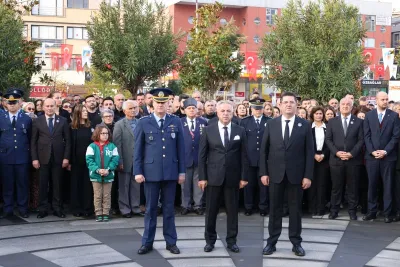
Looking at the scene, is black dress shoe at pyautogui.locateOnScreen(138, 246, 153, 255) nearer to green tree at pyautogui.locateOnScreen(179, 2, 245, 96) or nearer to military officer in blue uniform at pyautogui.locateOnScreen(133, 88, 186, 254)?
military officer in blue uniform at pyautogui.locateOnScreen(133, 88, 186, 254)

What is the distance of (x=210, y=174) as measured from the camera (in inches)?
334

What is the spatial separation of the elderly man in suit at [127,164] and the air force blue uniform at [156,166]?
2727 mm

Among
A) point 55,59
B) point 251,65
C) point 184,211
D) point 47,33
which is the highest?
point 47,33

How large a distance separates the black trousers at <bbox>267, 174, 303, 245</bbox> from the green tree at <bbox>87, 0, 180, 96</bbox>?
15132 mm

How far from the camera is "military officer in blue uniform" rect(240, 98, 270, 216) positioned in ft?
37.1

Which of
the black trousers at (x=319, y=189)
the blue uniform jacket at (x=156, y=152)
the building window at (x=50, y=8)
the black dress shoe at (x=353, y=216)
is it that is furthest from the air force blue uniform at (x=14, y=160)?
the building window at (x=50, y=8)

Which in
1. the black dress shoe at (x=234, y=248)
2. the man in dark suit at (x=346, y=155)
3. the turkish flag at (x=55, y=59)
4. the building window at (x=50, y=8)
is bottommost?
the black dress shoe at (x=234, y=248)

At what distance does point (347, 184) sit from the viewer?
1103cm

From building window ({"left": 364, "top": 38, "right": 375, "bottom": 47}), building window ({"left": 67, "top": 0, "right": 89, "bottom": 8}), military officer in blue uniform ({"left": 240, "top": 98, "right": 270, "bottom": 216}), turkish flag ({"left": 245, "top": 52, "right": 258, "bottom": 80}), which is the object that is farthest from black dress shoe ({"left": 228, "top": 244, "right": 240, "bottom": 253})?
building window ({"left": 364, "top": 38, "right": 375, "bottom": 47})

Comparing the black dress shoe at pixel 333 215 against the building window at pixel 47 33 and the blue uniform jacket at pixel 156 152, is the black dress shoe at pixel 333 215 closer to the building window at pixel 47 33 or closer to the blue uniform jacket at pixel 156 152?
the blue uniform jacket at pixel 156 152

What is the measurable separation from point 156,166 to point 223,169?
36.9 inches

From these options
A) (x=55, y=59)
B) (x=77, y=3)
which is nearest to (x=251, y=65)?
(x=55, y=59)

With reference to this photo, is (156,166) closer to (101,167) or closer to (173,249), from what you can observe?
(173,249)

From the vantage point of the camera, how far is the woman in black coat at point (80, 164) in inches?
429
